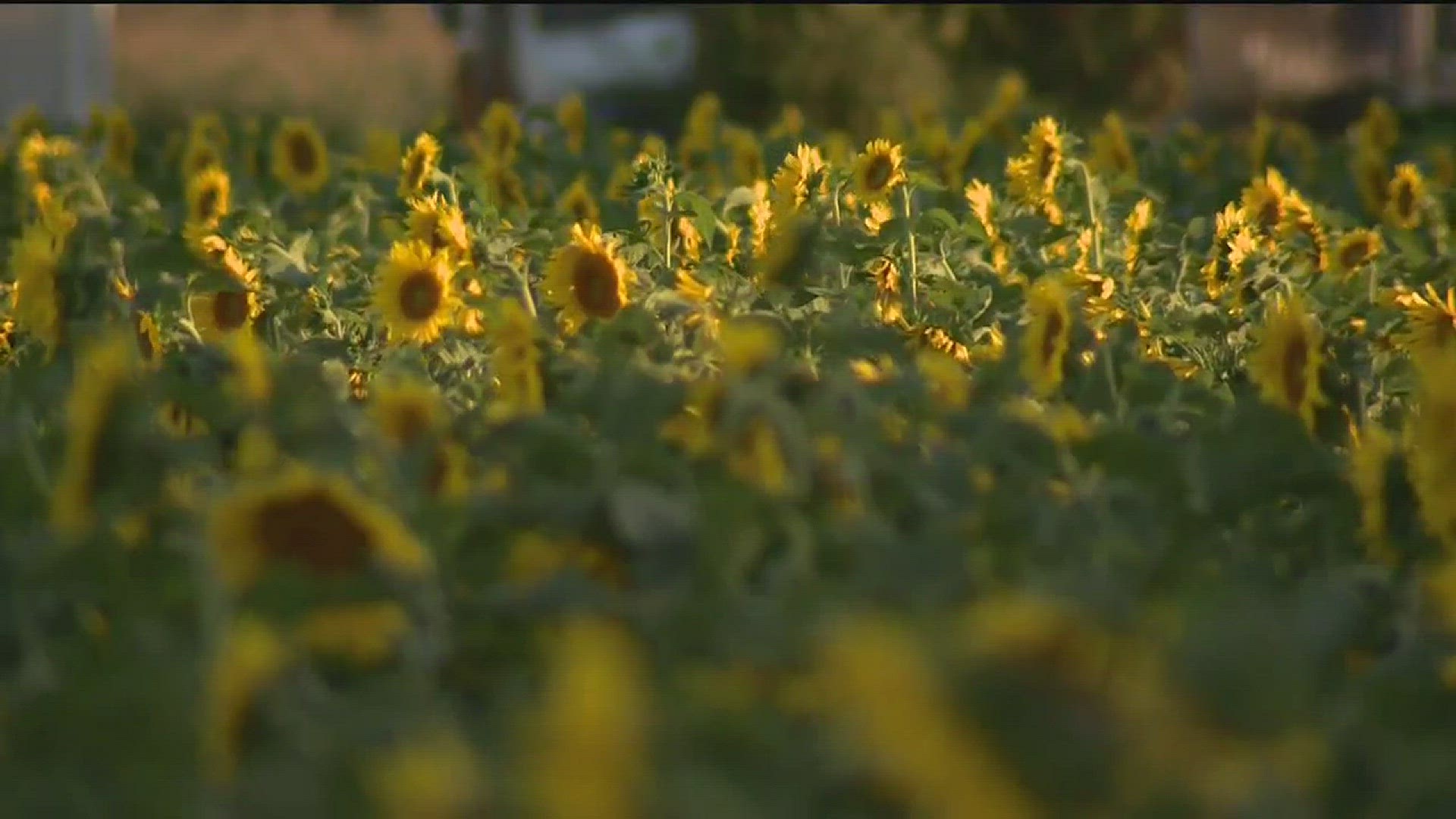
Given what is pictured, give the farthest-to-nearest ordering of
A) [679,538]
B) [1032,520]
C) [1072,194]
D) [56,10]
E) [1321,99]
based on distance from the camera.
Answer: [1321,99], [56,10], [1072,194], [1032,520], [679,538]

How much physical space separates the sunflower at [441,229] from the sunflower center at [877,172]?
0.71 m

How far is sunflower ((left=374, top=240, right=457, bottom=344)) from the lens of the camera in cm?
317

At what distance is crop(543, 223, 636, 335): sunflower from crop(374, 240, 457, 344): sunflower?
0.18 meters

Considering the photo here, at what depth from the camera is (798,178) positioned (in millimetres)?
4148

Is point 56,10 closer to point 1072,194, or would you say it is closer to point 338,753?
point 1072,194

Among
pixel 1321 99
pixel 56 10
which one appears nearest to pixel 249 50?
pixel 1321 99

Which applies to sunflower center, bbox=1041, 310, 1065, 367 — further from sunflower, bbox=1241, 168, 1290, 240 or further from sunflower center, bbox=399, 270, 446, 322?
sunflower, bbox=1241, 168, 1290, 240

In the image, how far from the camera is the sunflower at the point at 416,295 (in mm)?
3170

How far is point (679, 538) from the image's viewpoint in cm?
188

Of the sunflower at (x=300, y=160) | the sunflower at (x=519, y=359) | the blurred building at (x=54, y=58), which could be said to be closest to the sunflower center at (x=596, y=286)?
the sunflower at (x=519, y=359)

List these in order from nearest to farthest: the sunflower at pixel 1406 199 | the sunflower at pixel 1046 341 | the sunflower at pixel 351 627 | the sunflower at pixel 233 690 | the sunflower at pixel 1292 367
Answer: the sunflower at pixel 233 690 → the sunflower at pixel 351 627 → the sunflower at pixel 1292 367 → the sunflower at pixel 1046 341 → the sunflower at pixel 1406 199

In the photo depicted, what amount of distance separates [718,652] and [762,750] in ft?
0.80

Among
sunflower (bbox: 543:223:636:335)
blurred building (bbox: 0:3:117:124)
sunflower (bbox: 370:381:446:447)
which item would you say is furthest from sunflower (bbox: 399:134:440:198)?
blurred building (bbox: 0:3:117:124)

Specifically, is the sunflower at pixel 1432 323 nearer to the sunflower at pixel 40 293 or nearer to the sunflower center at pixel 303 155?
the sunflower at pixel 40 293
